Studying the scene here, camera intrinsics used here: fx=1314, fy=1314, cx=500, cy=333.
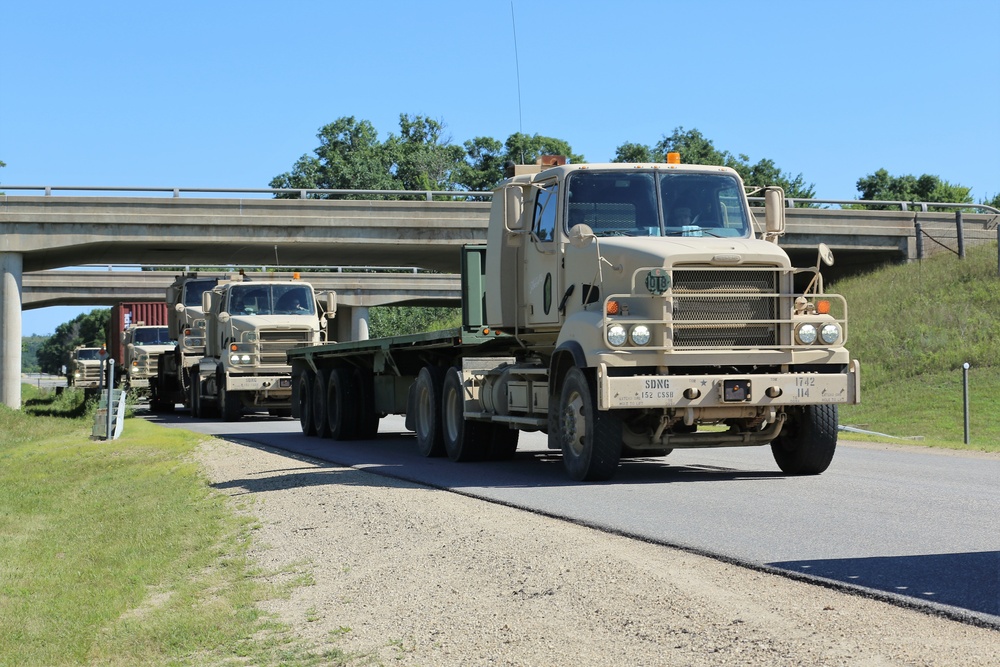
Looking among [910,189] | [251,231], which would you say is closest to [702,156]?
[910,189]

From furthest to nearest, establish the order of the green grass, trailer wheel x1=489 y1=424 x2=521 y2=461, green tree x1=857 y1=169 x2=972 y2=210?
green tree x1=857 y1=169 x2=972 y2=210 → the green grass → trailer wheel x1=489 y1=424 x2=521 y2=461

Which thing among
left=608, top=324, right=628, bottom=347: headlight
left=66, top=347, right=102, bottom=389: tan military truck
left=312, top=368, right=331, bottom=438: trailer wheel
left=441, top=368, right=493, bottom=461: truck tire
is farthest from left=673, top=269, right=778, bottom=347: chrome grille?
left=66, top=347, right=102, bottom=389: tan military truck

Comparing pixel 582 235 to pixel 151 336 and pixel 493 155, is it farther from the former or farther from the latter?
pixel 493 155

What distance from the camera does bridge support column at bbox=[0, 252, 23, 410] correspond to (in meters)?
41.7

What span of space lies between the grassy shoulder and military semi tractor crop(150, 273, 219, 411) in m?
11.8

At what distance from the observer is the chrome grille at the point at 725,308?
12.7 m

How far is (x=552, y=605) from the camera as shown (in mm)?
7109

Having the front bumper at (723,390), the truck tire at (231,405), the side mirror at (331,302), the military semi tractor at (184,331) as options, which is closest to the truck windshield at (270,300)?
the side mirror at (331,302)

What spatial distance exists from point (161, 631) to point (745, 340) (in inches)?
271

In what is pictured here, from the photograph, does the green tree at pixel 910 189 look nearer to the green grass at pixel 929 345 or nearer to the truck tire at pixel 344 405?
the green grass at pixel 929 345

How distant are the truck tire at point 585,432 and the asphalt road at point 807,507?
192 millimetres

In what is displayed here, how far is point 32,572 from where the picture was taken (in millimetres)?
11875

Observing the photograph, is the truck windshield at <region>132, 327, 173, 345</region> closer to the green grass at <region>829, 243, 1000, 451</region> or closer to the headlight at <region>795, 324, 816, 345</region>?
the green grass at <region>829, 243, 1000, 451</region>

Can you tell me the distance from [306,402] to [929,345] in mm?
20258
